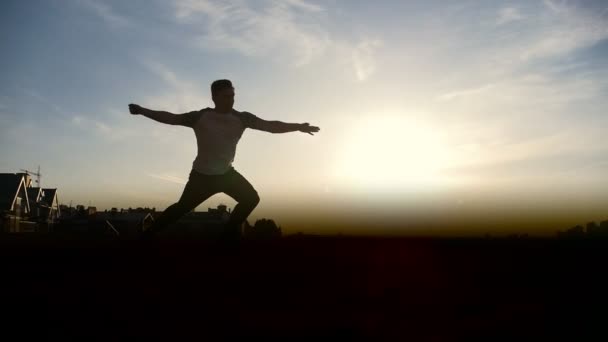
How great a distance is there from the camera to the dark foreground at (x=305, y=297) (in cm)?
279

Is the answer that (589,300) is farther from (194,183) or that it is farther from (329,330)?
(194,183)

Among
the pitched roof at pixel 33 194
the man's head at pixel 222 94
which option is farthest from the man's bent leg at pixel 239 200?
the pitched roof at pixel 33 194

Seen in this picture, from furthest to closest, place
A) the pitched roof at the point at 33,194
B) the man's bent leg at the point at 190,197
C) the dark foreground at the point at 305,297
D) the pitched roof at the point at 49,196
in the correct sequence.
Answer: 1. the pitched roof at the point at 49,196
2. the pitched roof at the point at 33,194
3. the man's bent leg at the point at 190,197
4. the dark foreground at the point at 305,297

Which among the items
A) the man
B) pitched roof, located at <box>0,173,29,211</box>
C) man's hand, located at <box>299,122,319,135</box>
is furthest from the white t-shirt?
pitched roof, located at <box>0,173,29,211</box>

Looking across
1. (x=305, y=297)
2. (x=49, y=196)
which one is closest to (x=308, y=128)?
(x=305, y=297)

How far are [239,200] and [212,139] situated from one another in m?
1.03

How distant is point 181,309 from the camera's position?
3.22 m

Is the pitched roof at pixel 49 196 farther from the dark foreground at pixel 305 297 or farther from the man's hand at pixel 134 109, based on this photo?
the dark foreground at pixel 305 297

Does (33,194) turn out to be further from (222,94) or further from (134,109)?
(222,94)

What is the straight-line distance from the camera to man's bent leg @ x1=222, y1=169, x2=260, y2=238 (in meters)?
7.55

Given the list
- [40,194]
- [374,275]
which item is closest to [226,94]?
[374,275]

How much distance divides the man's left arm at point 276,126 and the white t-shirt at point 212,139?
439mm

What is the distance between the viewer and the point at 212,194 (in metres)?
7.37

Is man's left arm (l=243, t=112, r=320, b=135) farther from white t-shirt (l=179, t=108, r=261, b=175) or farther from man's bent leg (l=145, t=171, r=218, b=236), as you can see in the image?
man's bent leg (l=145, t=171, r=218, b=236)
